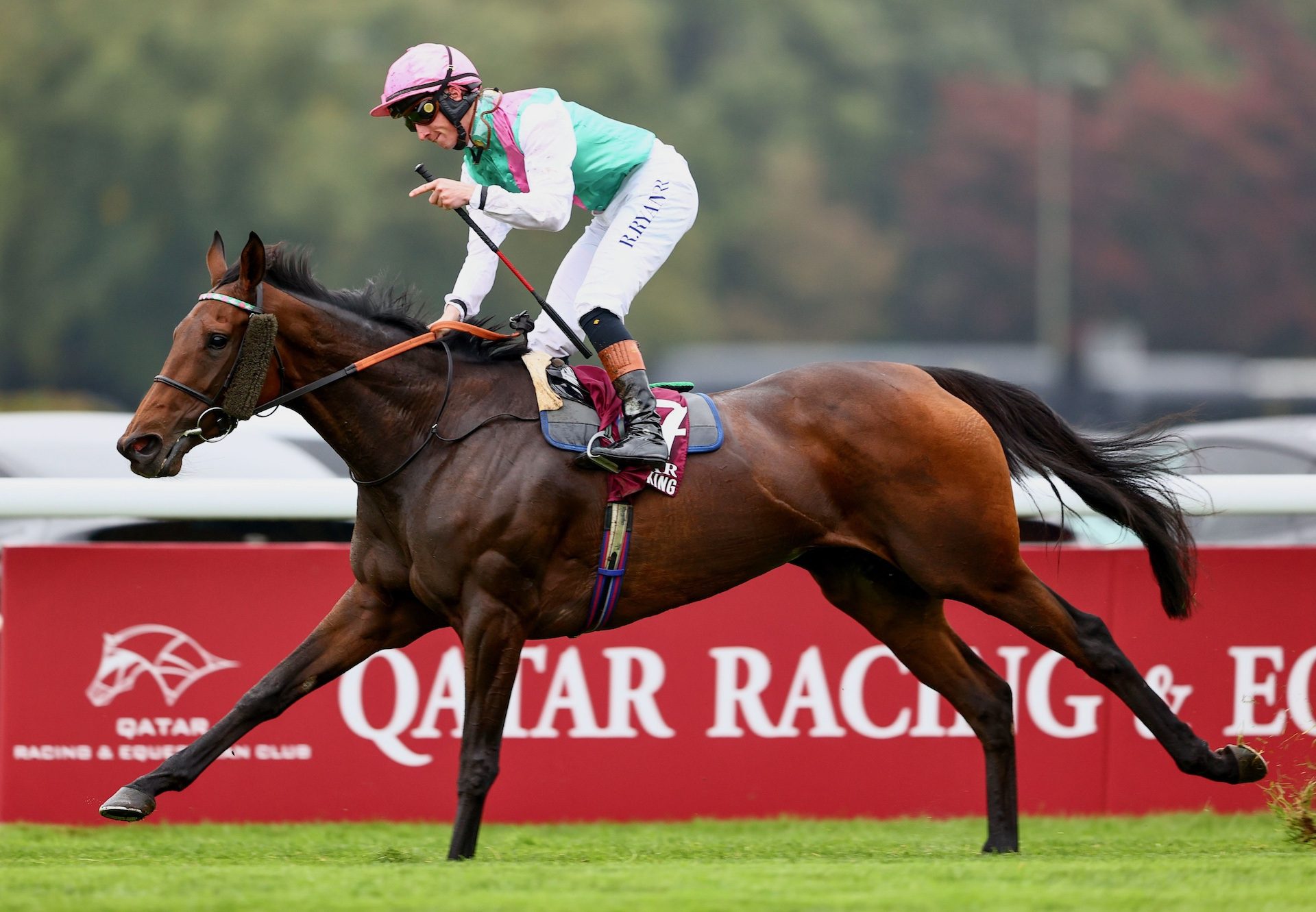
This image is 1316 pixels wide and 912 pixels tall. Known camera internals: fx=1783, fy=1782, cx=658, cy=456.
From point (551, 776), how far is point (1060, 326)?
32.4 meters

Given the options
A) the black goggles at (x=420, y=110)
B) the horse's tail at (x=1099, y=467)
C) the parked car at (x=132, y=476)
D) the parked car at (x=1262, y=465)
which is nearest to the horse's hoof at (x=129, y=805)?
the black goggles at (x=420, y=110)

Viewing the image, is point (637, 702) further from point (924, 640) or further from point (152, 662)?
point (152, 662)

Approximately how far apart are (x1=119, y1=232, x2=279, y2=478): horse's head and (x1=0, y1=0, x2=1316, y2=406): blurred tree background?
25.3 meters

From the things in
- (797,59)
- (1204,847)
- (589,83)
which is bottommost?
(1204,847)

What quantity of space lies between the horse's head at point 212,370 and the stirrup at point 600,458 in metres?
0.89

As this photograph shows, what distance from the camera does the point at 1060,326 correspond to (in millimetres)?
36938

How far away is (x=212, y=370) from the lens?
473 cm

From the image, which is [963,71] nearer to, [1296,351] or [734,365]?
[1296,351]

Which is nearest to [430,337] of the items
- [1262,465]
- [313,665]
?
[313,665]

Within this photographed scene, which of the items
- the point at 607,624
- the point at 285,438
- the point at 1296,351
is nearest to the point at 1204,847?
the point at 607,624

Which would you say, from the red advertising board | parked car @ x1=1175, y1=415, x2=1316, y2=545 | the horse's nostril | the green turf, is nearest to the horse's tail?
the red advertising board

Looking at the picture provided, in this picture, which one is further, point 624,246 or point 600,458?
point 624,246

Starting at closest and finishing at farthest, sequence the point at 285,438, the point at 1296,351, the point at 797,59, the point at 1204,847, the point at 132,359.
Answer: the point at 1204,847 < the point at 285,438 < the point at 132,359 < the point at 1296,351 < the point at 797,59

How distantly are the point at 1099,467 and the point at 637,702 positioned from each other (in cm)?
173
